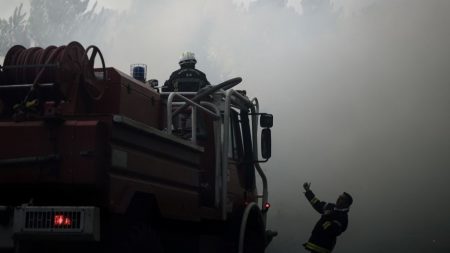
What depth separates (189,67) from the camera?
7152 millimetres

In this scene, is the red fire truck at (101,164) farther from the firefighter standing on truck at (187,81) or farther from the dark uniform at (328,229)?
the dark uniform at (328,229)

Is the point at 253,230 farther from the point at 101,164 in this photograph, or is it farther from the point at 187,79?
the point at 101,164

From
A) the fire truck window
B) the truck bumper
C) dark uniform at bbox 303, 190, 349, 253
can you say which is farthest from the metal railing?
dark uniform at bbox 303, 190, 349, 253

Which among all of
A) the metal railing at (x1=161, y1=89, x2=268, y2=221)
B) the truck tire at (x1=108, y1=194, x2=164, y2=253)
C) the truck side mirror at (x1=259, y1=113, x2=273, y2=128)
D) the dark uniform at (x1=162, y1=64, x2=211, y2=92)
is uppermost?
the dark uniform at (x1=162, y1=64, x2=211, y2=92)

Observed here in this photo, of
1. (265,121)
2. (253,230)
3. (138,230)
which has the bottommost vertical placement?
(138,230)

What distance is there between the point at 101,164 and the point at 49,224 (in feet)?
1.52

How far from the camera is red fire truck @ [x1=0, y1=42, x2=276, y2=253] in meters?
3.69

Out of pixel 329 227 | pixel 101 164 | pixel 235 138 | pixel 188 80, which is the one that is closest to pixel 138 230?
pixel 101 164

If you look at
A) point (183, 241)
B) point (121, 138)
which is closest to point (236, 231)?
point (183, 241)

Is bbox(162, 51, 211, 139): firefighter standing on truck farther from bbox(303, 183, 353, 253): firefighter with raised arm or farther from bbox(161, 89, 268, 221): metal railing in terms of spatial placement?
bbox(303, 183, 353, 253): firefighter with raised arm

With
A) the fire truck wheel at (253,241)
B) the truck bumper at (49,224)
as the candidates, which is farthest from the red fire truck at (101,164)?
the fire truck wheel at (253,241)

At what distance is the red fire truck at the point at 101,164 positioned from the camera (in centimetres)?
369

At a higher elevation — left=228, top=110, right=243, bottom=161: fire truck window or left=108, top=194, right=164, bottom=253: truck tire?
left=228, top=110, right=243, bottom=161: fire truck window

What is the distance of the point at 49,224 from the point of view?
11.8ft
